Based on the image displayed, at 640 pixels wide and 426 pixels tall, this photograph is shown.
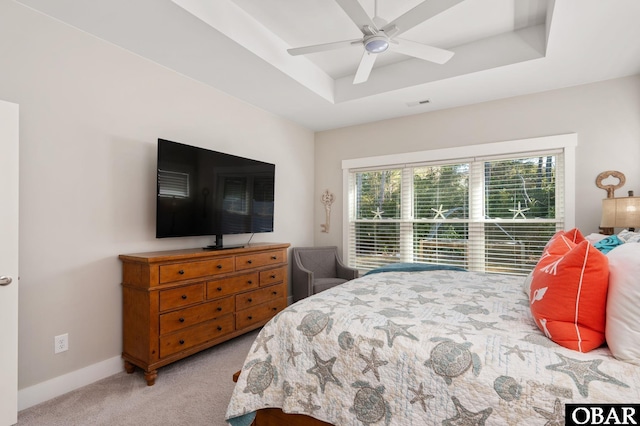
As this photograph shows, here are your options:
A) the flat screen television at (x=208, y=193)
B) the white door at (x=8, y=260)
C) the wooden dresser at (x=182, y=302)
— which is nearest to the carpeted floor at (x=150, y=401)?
the wooden dresser at (x=182, y=302)

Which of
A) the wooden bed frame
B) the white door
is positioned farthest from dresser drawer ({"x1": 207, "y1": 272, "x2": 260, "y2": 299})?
the wooden bed frame

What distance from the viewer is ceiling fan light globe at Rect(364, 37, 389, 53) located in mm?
2182

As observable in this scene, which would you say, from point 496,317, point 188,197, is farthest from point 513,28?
point 188,197

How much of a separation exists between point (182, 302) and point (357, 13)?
7.98ft

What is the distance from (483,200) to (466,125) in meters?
0.92

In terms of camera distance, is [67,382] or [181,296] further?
[181,296]

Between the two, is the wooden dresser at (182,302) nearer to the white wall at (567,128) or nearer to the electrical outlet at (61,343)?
the electrical outlet at (61,343)

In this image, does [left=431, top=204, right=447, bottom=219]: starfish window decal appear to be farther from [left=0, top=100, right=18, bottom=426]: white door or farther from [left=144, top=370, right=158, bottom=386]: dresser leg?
[left=0, top=100, right=18, bottom=426]: white door

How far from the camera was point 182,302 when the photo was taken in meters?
2.56

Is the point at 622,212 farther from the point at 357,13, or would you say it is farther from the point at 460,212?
the point at 357,13

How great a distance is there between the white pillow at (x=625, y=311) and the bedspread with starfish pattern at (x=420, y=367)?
0.15ft

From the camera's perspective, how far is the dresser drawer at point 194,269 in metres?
2.46

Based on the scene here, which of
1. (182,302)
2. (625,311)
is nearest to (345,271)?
(182,302)

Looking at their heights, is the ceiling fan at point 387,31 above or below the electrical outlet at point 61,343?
above
